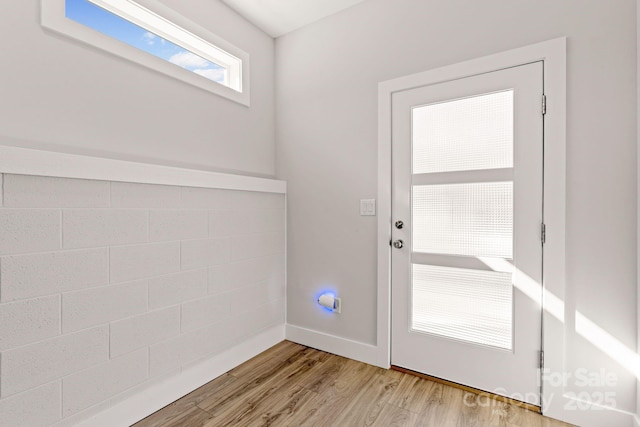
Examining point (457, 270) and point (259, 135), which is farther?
point (259, 135)

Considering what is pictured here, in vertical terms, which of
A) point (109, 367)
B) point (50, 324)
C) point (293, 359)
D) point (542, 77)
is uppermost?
point (542, 77)

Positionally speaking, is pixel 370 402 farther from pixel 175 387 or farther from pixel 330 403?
pixel 175 387

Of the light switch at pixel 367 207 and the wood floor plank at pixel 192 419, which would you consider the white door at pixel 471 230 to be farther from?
the wood floor plank at pixel 192 419

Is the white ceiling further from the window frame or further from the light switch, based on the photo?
the light switch

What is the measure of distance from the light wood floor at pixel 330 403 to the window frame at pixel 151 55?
1981 mm

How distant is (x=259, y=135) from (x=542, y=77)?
1.97 meters

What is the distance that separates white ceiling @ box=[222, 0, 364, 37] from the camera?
2.30 meters

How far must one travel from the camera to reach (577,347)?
5.33 ft

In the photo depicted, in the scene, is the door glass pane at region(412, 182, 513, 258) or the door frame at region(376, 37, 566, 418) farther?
the door glass pane at region(412, 182, 513, 258)

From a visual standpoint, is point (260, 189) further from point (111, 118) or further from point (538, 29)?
point (538, 29)

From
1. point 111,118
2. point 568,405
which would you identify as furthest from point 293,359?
point 111,118

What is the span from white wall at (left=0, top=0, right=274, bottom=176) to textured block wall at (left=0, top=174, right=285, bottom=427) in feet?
0.78

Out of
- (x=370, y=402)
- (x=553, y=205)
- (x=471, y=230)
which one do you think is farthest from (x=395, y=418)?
(x=553, y=205)

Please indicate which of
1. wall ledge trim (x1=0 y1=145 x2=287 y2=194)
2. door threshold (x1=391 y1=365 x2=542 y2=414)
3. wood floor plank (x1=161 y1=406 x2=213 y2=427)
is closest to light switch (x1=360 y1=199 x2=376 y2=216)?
wall ledge trim (x1=0 y1=145 x2=287 y2=194)
